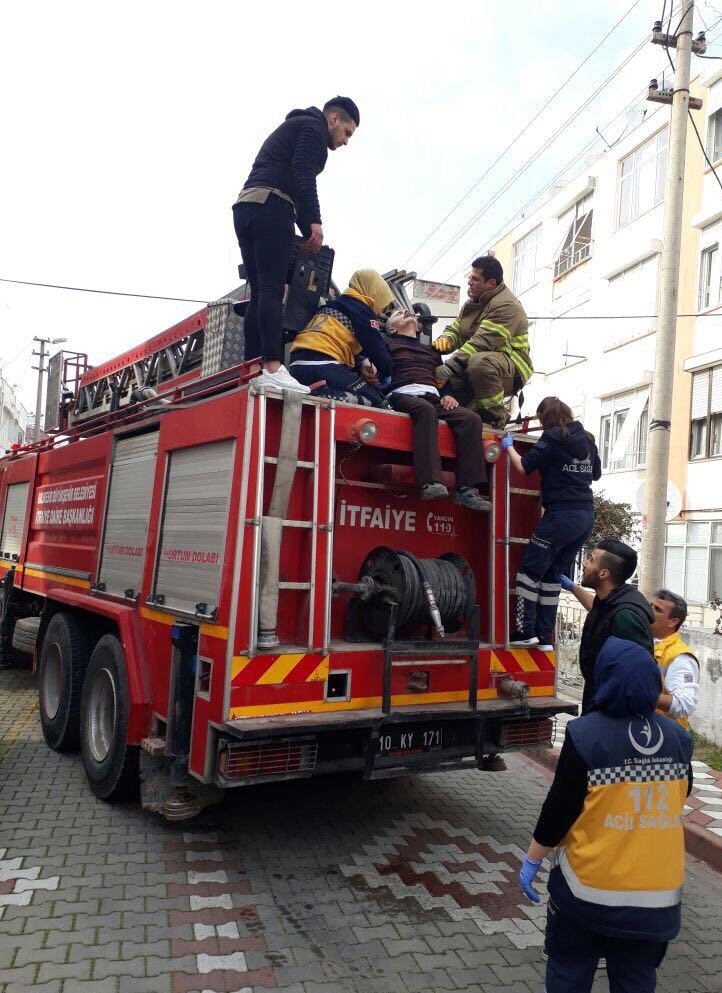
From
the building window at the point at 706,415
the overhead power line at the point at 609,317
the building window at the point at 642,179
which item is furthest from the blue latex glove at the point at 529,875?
the building window at the point at 642,179

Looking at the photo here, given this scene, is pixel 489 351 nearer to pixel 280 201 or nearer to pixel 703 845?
pixel 280 201

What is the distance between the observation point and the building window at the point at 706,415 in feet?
56.8

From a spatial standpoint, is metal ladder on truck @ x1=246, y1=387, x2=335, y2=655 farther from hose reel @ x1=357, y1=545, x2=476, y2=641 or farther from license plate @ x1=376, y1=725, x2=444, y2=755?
license plate @ x1=376, y1=725, x2=444, y2=755

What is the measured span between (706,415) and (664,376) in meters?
9.13

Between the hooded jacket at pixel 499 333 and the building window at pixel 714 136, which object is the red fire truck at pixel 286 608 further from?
the building window at pixel 714 136

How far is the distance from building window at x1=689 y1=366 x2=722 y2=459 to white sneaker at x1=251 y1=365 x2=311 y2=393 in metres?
15.3

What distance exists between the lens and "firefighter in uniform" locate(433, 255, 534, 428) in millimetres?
5324

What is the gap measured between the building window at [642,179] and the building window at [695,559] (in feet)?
27.7

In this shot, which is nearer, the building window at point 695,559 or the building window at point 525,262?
the building window at point 695,559

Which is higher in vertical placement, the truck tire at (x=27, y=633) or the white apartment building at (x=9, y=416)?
the white apartment building at (x=9, y=416)

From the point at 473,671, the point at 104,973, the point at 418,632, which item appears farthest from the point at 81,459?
the point at 104,973

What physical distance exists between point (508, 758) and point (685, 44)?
9.21m

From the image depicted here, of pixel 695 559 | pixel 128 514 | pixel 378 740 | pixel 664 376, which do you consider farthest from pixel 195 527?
pixel 695 559

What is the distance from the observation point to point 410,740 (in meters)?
4.34
